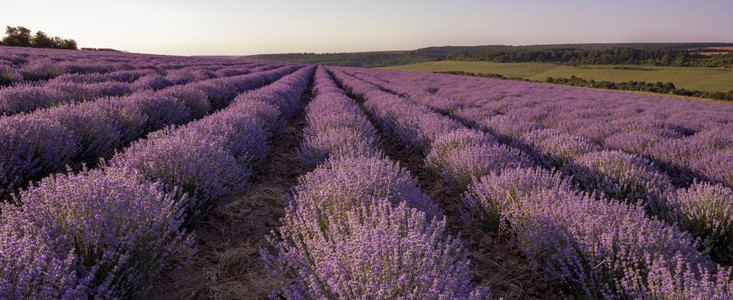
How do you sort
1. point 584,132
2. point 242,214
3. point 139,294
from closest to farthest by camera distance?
point 139,294 < point 242,214 < point 584,132

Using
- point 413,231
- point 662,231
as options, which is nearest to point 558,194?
point 662,231

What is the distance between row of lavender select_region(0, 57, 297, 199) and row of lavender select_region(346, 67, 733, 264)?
13.6 feet

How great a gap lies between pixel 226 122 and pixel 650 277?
4146 millimetres

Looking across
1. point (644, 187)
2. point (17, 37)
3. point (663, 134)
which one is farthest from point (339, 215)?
point (17, 37)

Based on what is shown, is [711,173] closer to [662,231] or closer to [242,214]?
[662,231]

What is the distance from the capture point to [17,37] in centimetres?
3525

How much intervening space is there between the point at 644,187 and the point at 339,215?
292cm

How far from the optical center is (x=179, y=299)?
83.3 inches

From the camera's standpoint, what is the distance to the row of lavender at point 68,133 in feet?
8.88

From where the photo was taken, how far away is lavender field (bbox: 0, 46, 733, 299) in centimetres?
159

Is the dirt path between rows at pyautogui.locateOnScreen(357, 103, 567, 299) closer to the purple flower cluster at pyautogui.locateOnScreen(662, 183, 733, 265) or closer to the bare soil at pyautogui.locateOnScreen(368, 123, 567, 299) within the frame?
the bare soil at pyautogui.locateOnScreen(368, 123, 567, 299)

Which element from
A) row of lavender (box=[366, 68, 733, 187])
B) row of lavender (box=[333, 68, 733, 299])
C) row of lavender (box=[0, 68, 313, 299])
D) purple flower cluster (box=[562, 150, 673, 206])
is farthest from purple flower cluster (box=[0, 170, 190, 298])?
row of lavender (box=[366, 68, 733, 187])

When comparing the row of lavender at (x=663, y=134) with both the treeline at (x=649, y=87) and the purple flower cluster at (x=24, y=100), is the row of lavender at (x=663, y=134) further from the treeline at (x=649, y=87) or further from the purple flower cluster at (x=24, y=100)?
the treeline at (x=649, y=87)

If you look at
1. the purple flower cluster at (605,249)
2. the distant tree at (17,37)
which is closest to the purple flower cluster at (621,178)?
the purple flower cluster at (605,249)
